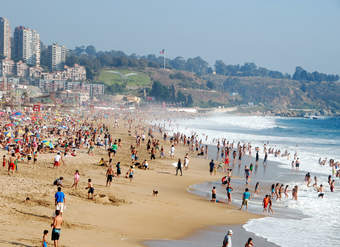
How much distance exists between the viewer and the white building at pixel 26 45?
190 m


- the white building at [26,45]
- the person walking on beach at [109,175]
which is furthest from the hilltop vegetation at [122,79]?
the person walking on beach at [109,175]

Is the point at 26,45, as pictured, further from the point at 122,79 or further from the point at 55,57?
the point at 122,79

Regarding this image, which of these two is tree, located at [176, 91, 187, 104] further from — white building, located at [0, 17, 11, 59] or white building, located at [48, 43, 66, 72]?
white building, located at [0, 17, 11, 59]

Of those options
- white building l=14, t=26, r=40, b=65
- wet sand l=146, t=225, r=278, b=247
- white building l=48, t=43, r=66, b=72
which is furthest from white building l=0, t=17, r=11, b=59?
wet sand l=146, t=225, r=278, b=247

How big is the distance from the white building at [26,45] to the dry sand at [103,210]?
179 metres

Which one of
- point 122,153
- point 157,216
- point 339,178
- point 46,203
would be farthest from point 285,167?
point 46,203

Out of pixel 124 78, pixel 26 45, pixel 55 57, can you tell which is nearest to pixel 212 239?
pixel 124 78

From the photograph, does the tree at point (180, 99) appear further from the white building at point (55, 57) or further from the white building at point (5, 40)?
the white building at point (5, 40)

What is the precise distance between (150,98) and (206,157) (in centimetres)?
11650

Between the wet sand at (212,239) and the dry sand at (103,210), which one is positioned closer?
the dry sand at (103,210)

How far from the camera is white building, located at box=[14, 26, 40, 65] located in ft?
625

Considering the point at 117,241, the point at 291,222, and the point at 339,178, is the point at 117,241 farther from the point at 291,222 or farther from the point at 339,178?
the point at 339,178

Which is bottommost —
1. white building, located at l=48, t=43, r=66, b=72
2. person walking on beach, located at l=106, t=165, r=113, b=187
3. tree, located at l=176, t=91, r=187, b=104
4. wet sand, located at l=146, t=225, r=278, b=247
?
wet sand, located at l=146, t=225, r=278, b=247

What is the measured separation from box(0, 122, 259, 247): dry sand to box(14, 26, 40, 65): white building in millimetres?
178637
